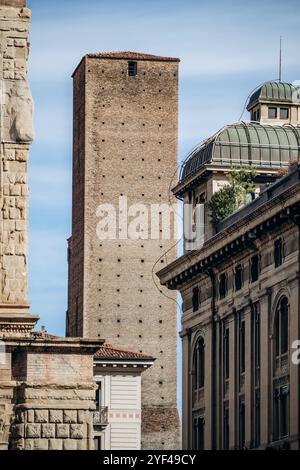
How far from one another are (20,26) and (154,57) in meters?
91.1

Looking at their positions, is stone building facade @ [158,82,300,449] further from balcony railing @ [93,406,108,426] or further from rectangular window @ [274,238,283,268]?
balcony railing @ [93,406,108,426]

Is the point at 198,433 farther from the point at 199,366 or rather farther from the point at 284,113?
the point at 284,113

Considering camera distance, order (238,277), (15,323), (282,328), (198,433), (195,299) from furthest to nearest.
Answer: (195,299), (198,433), (238,277), (282,328), (15,323)

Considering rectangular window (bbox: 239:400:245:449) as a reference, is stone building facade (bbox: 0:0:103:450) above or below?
below

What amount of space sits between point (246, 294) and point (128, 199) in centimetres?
5185

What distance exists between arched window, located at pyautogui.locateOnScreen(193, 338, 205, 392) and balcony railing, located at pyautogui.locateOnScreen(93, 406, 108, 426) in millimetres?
11478

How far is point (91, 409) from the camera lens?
171 feet

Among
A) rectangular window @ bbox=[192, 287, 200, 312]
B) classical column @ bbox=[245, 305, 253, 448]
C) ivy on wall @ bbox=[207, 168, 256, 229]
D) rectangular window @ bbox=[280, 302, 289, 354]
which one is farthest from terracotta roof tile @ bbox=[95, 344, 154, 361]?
rectangular window @ bbox=[280, 302, 289, 354]

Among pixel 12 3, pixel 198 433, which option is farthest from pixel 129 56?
pixel 12 3

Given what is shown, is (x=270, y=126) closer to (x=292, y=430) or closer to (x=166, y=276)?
(x=166, y=276)

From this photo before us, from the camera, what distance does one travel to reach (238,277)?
299 feet

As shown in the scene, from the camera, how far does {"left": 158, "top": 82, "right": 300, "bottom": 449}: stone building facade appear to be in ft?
274

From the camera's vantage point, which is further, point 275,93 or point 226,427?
point 275,93

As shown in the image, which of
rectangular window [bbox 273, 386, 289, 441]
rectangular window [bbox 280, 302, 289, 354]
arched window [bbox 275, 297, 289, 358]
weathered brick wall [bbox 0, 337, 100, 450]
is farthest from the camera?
arched window [bbox 275, 297, 289, 358]
